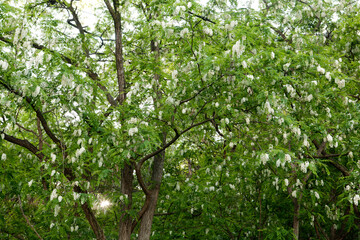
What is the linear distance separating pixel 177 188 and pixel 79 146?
131 inches

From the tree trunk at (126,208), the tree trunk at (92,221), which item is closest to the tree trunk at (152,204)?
the tree trunk at (126,208)

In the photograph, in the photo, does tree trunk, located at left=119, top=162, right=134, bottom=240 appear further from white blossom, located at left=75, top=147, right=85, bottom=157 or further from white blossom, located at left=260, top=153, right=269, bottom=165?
white blossom, located at left=260, top=153, right=269, bottom=165

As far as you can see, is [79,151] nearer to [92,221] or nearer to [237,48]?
[92,221]

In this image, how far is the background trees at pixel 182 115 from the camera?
596cm

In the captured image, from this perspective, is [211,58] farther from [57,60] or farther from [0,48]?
[0,48]

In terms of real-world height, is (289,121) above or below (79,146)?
below

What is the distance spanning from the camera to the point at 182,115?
298 inches

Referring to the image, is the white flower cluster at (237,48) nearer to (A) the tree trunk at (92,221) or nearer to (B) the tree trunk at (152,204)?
(B) the tree trunk at (152,204)

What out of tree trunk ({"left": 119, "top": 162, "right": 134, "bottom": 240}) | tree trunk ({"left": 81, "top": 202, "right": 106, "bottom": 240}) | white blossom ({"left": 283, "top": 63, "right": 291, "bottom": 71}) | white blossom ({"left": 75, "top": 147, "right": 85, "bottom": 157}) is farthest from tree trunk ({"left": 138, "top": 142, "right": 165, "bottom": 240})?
white blossom ({"left": 283, "top": 63, "right": 291, "bottom": 71})

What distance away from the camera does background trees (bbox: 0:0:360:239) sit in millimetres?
5961

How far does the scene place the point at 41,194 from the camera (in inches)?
276

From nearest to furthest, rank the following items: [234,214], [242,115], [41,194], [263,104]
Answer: [263,104] → [242,115] → [41,194] → [234,214]

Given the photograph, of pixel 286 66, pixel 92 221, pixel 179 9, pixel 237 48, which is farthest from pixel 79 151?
pixel 286 66

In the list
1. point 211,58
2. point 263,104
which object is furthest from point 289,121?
point 211,58
